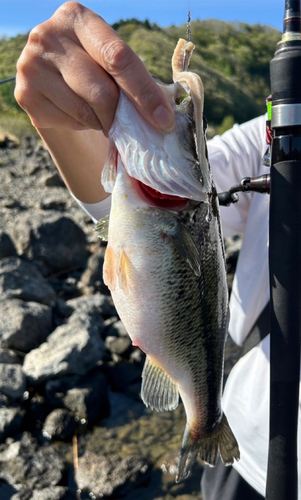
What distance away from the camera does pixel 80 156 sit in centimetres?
185

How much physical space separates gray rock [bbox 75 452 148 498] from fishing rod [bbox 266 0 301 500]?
2572 millimetres

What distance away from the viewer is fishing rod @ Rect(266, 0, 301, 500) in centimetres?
149

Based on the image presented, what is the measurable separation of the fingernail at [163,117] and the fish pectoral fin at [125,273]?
0.38 metres

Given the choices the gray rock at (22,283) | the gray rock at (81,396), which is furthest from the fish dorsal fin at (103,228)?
the gray rock at (22,283)

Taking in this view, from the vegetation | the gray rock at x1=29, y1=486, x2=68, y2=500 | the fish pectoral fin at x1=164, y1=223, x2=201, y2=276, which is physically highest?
the vegetation

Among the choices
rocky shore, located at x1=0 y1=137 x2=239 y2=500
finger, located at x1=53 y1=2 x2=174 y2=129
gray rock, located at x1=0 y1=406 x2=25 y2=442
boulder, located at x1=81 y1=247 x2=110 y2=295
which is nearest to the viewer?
finger, located at x1=53 y1=2 x2=174 y2=129

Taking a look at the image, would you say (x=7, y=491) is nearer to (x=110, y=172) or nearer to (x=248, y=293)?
(x=248, y=293)

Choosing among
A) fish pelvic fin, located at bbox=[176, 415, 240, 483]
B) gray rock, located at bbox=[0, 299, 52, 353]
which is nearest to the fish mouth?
fish pelvic fin, located at bbox=[176, 415, 240, 483]

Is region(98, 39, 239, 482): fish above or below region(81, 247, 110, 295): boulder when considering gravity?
above

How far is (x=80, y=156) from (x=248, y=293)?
97 cm

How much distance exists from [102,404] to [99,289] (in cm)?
196

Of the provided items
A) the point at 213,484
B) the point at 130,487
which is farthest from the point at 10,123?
the point at 213,484

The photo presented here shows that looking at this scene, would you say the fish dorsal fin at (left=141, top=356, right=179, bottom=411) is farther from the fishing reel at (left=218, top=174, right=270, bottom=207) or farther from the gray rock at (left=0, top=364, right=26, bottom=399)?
the gray rock at (left=0, top=364, right=26, bottom=399)

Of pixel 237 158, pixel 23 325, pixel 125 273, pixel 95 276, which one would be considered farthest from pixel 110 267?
pixel 95 276
